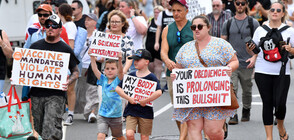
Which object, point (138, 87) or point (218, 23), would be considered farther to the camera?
point (218, 23)

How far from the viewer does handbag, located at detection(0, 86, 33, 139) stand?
8.27 m

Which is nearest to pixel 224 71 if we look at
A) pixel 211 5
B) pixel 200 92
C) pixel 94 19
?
pixel 200 92

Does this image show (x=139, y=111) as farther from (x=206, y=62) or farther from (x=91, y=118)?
(x=91, y=118)

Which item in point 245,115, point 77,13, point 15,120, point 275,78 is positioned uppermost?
point 77,13

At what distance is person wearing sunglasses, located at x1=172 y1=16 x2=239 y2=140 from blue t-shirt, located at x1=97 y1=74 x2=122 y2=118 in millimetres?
1312

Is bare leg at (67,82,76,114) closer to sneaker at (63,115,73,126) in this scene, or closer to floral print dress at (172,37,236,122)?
sneaker at (63,115,73,126)

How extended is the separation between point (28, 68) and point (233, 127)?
398cm

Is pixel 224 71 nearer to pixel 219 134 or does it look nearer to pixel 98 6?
pixel 219 134

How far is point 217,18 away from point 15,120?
6.32 metres

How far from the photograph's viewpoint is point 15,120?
327 inches

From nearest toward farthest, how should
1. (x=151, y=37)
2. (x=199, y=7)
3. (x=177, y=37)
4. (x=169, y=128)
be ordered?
(x=177, y=37) → (x=169, y=128) → (x=199, y=7) → (x=151, y=37)

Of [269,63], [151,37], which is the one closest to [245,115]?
[269,63]

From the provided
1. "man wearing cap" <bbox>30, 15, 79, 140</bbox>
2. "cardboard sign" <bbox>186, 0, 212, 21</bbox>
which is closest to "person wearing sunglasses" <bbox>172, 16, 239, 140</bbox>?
"man wearing cap" <bbox>30, 15, 79, 140</bbox>

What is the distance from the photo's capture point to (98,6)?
20.7 metres
